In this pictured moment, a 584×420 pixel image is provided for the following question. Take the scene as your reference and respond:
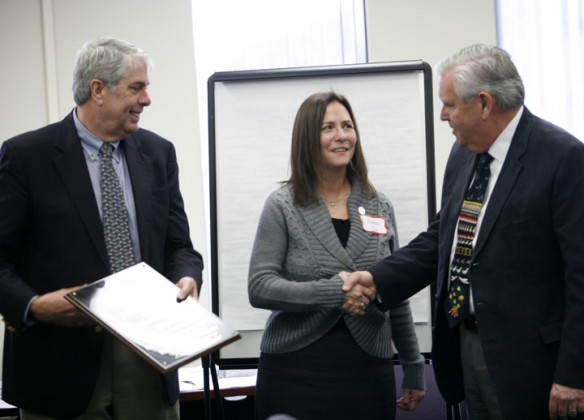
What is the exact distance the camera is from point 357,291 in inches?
101

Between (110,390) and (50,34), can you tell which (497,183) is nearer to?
(110,390)

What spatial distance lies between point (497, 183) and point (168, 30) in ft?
10.3

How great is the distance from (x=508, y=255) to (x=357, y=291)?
54cm

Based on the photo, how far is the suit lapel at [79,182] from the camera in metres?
2.36

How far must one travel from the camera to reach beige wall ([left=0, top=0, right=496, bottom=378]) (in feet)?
16.1

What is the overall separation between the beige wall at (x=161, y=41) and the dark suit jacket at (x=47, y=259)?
251 centimetres

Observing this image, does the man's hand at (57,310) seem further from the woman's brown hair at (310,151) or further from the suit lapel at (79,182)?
the woman's brown hair at (310,151)

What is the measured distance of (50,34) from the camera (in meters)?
4.87

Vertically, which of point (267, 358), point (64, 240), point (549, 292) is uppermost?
point (64, 240)

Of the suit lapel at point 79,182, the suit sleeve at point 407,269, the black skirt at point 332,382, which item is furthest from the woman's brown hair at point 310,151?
the suit lapel at point 79,182

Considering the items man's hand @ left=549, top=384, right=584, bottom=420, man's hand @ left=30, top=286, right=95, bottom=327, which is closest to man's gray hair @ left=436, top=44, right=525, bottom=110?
man's hand @ left=549, top=384, right=584, bottom=420

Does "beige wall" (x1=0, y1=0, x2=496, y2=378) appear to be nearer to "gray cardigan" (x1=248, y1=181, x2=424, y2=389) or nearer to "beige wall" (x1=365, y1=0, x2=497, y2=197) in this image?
"beige wall" (x1=365, y1=0, x2=497, y2=197)

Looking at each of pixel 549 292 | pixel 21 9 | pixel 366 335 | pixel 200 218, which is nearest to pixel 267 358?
pixel 366 335

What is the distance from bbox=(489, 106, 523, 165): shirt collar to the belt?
50 centimetres
